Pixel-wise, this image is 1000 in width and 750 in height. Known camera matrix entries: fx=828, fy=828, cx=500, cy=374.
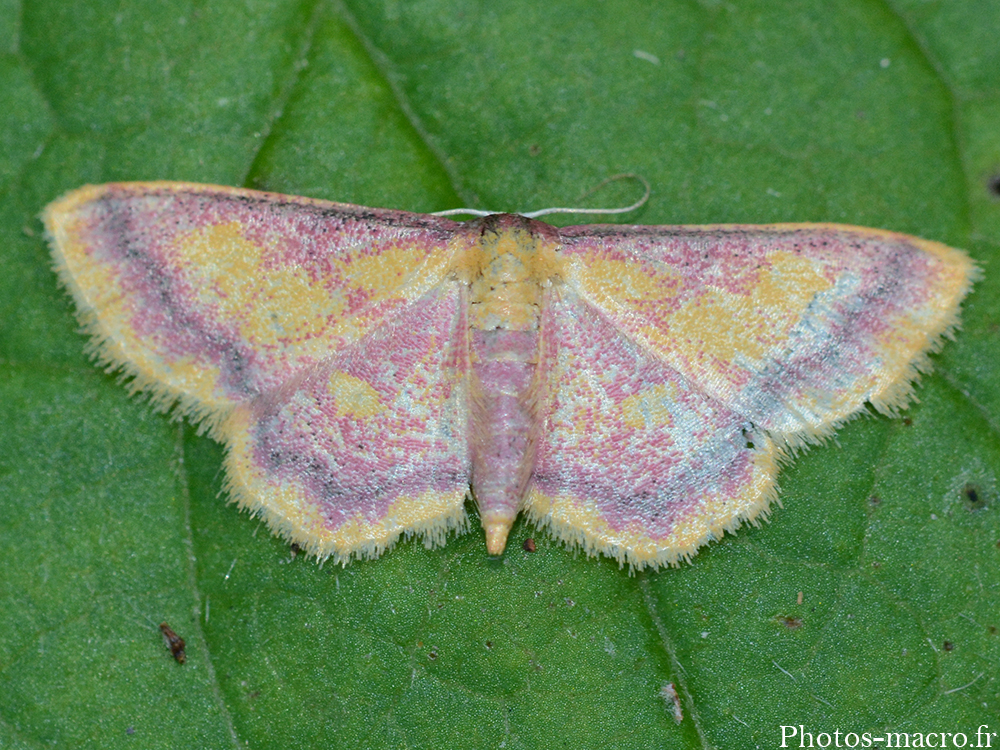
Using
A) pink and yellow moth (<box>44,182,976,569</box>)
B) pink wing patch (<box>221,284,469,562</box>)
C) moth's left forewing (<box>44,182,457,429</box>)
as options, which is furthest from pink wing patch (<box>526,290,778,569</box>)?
moth's left forewing (<box>44,182,457,429</box>)

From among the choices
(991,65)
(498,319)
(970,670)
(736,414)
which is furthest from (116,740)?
(991,65)

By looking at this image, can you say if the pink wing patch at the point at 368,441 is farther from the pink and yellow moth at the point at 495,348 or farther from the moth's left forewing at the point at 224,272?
the moth's left forewing at the point at 224,272

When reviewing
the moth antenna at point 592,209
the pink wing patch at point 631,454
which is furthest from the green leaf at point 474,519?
the pink wing patch at point 631,454

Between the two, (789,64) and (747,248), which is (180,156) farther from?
(789,64)

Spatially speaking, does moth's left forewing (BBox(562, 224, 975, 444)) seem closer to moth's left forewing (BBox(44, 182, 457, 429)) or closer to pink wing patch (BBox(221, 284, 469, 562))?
pink wing patch (BBox(221, 284, 469, 562))

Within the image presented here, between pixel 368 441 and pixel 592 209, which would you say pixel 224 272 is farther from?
pixel 592 209

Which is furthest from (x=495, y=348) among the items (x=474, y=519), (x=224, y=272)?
(x=224, y=272)
